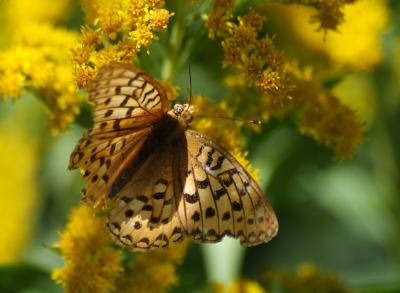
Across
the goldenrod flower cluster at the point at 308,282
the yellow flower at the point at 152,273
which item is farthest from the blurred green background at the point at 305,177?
the yellow flower at the point at 152,273

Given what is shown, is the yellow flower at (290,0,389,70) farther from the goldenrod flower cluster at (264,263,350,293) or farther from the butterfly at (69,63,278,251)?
the butterfly at (69,63,278,251)

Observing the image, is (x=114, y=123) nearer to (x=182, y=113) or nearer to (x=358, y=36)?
(x=182, y=113)

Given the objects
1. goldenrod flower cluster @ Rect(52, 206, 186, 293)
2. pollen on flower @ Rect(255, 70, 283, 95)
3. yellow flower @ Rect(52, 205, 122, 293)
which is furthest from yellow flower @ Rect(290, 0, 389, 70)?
yellow flower @ Rect(52, 205, 122, 293)

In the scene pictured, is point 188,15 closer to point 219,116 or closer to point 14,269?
point 219,116

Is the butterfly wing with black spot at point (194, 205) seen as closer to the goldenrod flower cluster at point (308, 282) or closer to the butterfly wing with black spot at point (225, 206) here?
the butterfly wing with black spot at point (225, 206)

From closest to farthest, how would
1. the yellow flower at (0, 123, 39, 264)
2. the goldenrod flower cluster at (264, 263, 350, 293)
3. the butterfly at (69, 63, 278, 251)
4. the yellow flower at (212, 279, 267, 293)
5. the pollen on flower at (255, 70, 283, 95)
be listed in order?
1. the butterfly at (69, 63, 278, 251)
2. the pollen on flower at (255, 70, 283, 95)
3. the yellow flower at (212, 279, 267, 293)
4. the goldenrod flower cluster at (264, 263, 350, 293)
5. the yellow flower at (0, 123, 39, 264)
